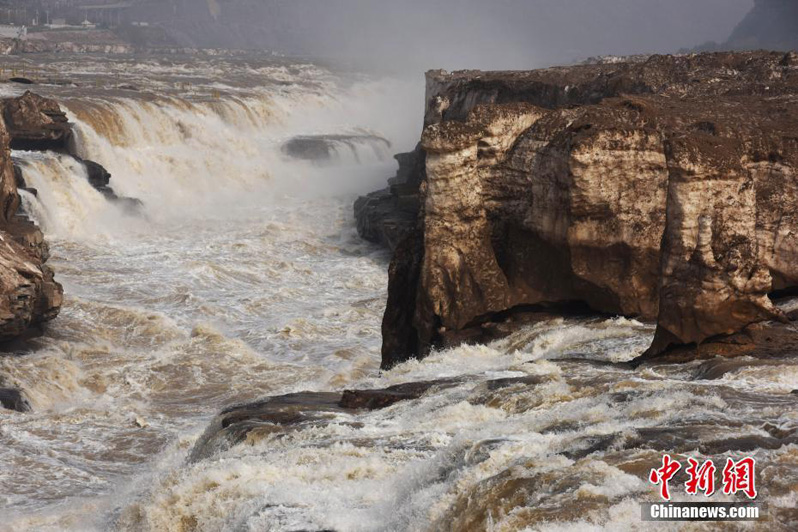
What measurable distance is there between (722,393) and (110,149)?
2778 centimetres

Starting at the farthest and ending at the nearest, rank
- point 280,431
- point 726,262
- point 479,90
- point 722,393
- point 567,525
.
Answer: point 479,90
point 726,262
point 280,431
point 722,393
point 567,525

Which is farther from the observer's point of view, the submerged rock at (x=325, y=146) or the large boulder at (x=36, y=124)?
A: the submerged rock at (x=325, y=146)

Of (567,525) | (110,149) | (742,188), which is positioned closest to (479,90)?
(110,149)

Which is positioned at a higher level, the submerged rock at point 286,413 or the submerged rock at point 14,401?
the submerged rock at point 286,413

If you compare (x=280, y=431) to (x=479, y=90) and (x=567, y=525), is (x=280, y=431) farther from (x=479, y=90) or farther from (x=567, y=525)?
(x=479, y=90)

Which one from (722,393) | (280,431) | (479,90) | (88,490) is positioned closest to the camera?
(722,393)

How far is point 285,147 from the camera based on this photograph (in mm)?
43375

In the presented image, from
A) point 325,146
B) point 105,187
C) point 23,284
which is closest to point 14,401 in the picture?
point 23,284

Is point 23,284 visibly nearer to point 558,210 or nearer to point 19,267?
point 19,267

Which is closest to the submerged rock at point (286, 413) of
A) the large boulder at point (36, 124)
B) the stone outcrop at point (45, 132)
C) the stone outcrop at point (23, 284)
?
the stone outcrop at point (23, 284)

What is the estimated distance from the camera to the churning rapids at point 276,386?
8.80m

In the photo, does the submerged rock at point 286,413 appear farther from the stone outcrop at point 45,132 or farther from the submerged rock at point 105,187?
the stone outcrop at point 45,132

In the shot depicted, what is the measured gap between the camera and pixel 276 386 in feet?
59.0

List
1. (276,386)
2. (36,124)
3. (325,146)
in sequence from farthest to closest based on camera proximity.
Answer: (325,146) → (36,124) → (276,386)
